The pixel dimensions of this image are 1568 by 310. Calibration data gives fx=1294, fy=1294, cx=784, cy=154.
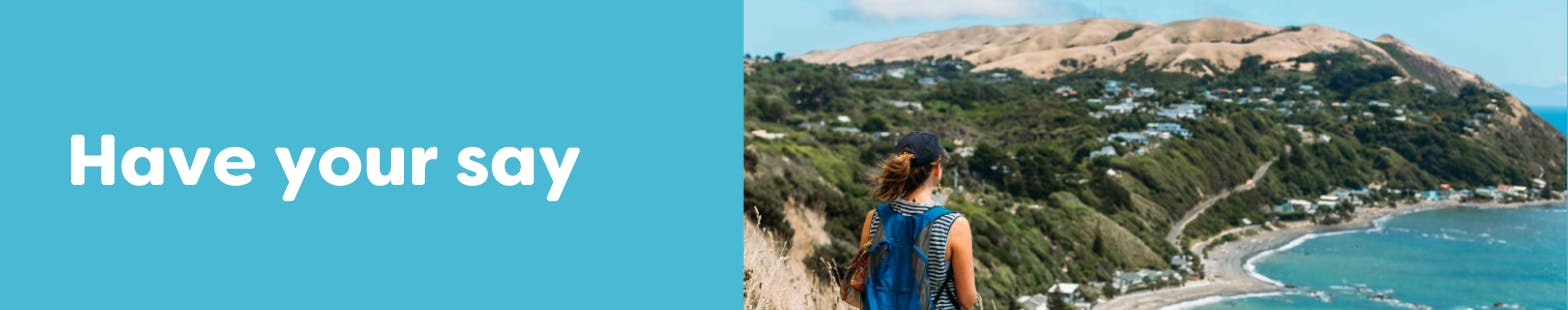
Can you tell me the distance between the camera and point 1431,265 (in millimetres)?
53281

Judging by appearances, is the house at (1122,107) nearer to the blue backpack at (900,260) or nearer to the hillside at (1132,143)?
the hillside at (1132,143)

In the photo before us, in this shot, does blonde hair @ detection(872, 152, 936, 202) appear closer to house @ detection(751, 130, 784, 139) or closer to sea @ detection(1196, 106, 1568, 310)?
house @ detection(751, 130, 784, 139)

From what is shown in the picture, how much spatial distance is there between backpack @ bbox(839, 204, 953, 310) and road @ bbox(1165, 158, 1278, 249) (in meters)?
44.7

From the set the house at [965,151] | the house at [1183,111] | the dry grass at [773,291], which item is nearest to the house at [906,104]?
the house at [1183,111]

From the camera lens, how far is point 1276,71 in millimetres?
103625

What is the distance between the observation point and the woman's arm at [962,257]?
2252 mm

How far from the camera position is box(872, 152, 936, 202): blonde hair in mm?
2289

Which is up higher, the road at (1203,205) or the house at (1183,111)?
the house at (1183,111)

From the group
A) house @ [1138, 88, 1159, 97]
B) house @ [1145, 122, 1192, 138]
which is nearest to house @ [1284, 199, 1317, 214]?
house @ [1145, 122, 1192, 138]

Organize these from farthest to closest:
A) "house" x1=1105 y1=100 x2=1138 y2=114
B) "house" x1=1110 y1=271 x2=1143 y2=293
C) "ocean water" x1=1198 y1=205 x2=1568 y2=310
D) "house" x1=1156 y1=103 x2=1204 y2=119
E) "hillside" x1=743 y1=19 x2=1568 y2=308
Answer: "house" x1=1105 y1=100 x2=1138 y2=114 < "house" x1=1156 y1=103 x2=1204 y2=119 < "ocean water" x1=1198 y1=205 x2=1568 y2=310 < "house" x1=1110 y1=271 x2=1143 y2=293 < "hillside" x1=743 y1=19 x2=1568 y2=308

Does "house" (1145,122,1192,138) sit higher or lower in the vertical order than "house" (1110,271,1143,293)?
higher

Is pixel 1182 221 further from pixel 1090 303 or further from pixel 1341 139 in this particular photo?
pixel 1341 139

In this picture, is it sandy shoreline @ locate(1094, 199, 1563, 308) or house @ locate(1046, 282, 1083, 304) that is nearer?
house @ locate(1046, 282, 1083, 304)

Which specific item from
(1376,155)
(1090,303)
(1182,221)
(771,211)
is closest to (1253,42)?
(1376,155)
